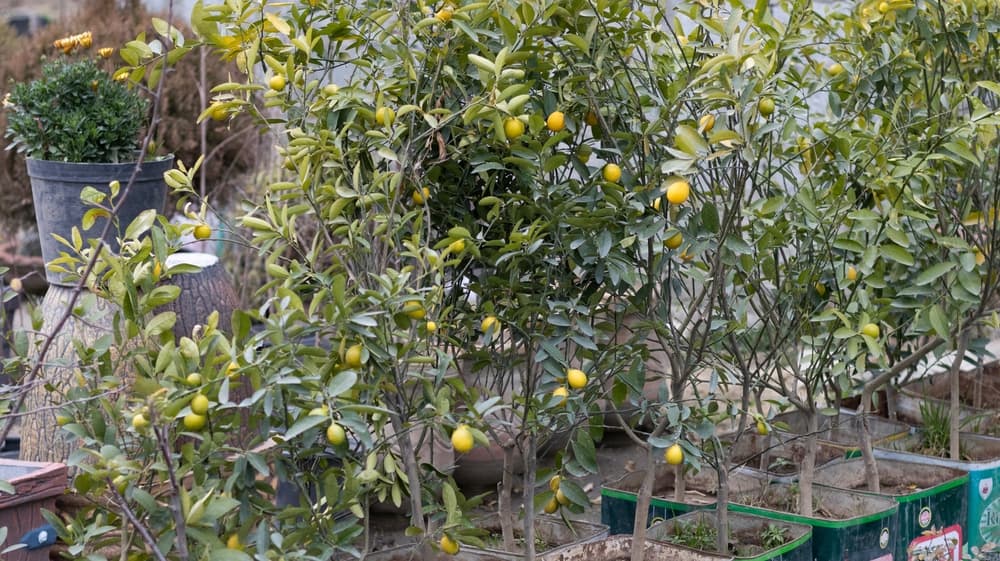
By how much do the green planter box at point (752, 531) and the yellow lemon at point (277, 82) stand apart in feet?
4.72

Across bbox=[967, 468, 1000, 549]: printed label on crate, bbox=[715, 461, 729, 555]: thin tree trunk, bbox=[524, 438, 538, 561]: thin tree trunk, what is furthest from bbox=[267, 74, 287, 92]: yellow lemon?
bbox=[967, 468, 1000, 549]: printed label on crate

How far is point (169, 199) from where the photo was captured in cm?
632

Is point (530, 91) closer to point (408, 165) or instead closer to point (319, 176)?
point (408, 165)

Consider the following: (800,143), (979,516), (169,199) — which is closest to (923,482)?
(979,516)

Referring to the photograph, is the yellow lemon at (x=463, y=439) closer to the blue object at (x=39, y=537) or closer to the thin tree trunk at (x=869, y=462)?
the blue object at (x=39, y=537)

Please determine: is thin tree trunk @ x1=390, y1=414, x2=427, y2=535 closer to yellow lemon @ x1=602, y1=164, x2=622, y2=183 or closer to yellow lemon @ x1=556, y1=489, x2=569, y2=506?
yellow lemon @ x1=556, y1=489, x2=569, y2=506

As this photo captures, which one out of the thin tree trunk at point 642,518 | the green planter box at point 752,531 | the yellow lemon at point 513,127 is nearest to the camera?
the yellow lemon at point 513,127

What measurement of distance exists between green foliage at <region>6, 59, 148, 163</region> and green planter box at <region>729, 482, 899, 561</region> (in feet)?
7.24

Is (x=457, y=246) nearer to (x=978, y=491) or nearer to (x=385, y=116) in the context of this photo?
(x=385, y=116)

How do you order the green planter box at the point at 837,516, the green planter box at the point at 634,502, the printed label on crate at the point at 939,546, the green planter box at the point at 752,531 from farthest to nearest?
the printed label on crate at the point at 939,546 < the green planter box at the point at 634,502 < the green planter box at the point at 837,516 < the green planter box at the point at 752,531

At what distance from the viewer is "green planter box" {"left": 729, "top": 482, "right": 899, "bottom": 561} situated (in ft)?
9.68

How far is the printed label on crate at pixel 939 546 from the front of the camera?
3.20 metres

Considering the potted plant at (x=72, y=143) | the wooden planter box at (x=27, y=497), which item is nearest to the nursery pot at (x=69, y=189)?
the potted plant at (x=72, y=143)

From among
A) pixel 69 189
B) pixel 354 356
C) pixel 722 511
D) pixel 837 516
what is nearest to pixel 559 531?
pixel 722 511
